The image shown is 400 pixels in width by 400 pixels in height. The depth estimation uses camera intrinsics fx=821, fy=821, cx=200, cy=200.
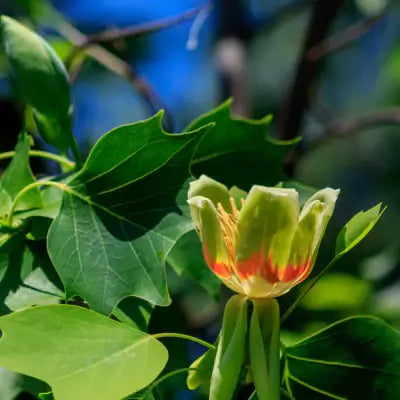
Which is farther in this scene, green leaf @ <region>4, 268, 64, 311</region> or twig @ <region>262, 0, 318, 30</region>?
twig @ <region>262, 0, 318, 30</region>

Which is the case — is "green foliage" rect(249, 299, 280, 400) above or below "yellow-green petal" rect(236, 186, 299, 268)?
below

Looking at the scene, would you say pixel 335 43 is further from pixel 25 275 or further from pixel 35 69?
pixel 25 275

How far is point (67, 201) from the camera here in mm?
825

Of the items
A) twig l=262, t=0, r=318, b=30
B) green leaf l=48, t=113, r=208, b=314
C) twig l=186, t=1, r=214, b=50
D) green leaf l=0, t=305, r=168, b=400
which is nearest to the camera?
green leaf l=0, t=305, r=168, b=400

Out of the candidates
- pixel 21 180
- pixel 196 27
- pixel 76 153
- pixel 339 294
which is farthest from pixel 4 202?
pixel 339 294

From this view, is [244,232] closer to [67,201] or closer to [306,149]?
[67,201]

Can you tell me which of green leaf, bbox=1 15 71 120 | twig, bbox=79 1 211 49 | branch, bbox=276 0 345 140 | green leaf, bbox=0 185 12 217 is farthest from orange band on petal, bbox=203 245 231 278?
twig, bbox=79 1 211 49

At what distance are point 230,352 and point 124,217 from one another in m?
0.21

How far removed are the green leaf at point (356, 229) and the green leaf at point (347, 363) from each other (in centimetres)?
7

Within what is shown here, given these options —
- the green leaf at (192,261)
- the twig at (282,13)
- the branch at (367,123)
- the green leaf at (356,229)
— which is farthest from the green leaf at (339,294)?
the green leaf at (356,229)

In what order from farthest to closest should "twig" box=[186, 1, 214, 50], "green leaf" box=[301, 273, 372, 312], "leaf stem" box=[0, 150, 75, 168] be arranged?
1. "green leaf" box=[301, 273, 372, 312]
2. "twig" box=[186, 1, 214, 50]
3. "leaf stem" box=[0, 150, 75, 168]

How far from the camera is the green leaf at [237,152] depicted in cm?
93

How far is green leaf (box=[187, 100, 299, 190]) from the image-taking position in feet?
3.07

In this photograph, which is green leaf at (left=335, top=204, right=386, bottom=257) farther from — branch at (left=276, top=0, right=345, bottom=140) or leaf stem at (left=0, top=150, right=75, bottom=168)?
branch at (left=276, top=0, right=345, bottom=140)
